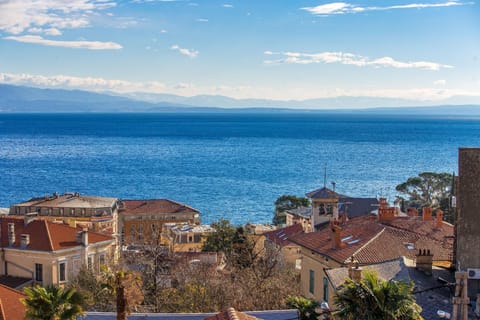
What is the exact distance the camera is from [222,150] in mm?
194750

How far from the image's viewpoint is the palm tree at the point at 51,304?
51.9 feet

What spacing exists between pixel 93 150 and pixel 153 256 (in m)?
165

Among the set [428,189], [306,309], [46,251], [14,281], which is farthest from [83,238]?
[428,189]

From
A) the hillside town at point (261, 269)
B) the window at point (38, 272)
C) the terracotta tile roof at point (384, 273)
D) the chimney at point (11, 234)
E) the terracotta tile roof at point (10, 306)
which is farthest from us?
the chimney at point (11, 234)

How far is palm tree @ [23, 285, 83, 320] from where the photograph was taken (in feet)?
51.9

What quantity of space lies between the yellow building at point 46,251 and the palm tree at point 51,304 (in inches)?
728

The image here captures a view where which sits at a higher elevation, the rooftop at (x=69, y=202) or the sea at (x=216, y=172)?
the rooftop at (x=69, y=202)

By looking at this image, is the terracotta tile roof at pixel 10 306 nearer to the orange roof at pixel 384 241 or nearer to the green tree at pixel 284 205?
the orange roof at pixel 384 241

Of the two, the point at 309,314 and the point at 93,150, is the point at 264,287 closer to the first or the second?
the point at 309,314

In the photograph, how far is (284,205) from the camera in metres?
83.4

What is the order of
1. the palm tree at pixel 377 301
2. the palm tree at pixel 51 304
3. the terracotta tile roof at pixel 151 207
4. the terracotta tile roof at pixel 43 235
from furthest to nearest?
the terracotta tile roof at pixel 151 207 < the terracotta tile roof at pixel 43 235 < the palm tree at pixel 51 304 < the palm tree at pixel 377 301

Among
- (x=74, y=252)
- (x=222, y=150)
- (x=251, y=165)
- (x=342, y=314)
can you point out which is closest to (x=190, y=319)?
(x=342, y=314)

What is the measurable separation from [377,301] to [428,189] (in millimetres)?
67869

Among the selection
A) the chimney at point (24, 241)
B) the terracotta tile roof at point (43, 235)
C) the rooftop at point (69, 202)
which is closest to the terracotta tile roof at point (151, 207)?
the rooftop at point (69, 202)
